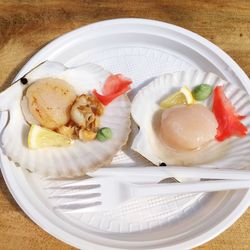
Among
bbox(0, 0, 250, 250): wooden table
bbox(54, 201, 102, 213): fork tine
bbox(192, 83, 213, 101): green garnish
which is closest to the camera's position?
bbox(54, 201, 102, 213): fork tine

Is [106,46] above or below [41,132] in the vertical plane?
above

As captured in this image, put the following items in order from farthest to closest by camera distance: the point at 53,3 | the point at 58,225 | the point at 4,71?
the point at 53,3 → the point at 4,71 → the point at 58,225

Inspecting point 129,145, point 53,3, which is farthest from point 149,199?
point 53,3

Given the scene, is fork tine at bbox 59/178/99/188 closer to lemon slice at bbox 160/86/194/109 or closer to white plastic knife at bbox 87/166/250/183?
white plastic knife at bbox 87/166/250/183

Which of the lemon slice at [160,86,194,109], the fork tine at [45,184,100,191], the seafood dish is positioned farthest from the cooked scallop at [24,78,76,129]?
the lemon slice at [160,86,194,109]

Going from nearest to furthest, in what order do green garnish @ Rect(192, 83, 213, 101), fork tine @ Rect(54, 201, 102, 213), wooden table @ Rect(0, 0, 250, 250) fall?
fork tine @ Rect(54, 201, 102, 213) < green garnish @ Rect(192, 83, 213, 101) < wooden table @ Rect(0, 0, 250, 250)

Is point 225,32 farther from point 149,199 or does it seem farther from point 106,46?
point 149,199

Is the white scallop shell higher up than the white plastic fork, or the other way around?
the white scallop shell
